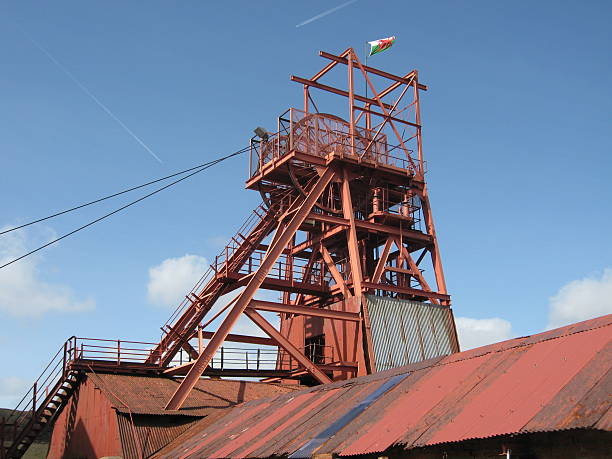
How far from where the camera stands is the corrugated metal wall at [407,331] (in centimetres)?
2736

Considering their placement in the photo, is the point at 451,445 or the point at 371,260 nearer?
the point at 451,445

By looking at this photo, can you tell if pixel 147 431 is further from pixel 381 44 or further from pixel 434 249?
pixel 381 44

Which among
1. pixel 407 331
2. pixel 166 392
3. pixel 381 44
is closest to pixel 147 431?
pixel 166 392

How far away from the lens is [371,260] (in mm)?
32594

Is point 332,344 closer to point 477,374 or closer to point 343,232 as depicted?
point 343,232

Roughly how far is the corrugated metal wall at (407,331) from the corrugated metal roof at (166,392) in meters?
4.39

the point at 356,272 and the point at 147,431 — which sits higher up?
the point at 356,272

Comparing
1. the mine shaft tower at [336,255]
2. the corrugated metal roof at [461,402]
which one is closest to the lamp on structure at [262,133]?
the mine shaft tower at [336,255]

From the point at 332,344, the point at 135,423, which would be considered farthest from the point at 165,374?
the point at 332,344

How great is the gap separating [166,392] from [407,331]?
9.16 meters

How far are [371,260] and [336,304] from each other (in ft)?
14.6

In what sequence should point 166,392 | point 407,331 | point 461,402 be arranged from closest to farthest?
point 461,402, point 166,392, point 407,331

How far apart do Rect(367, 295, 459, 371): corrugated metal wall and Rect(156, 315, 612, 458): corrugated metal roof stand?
8671 millimetres

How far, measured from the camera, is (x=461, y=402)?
12836mm
